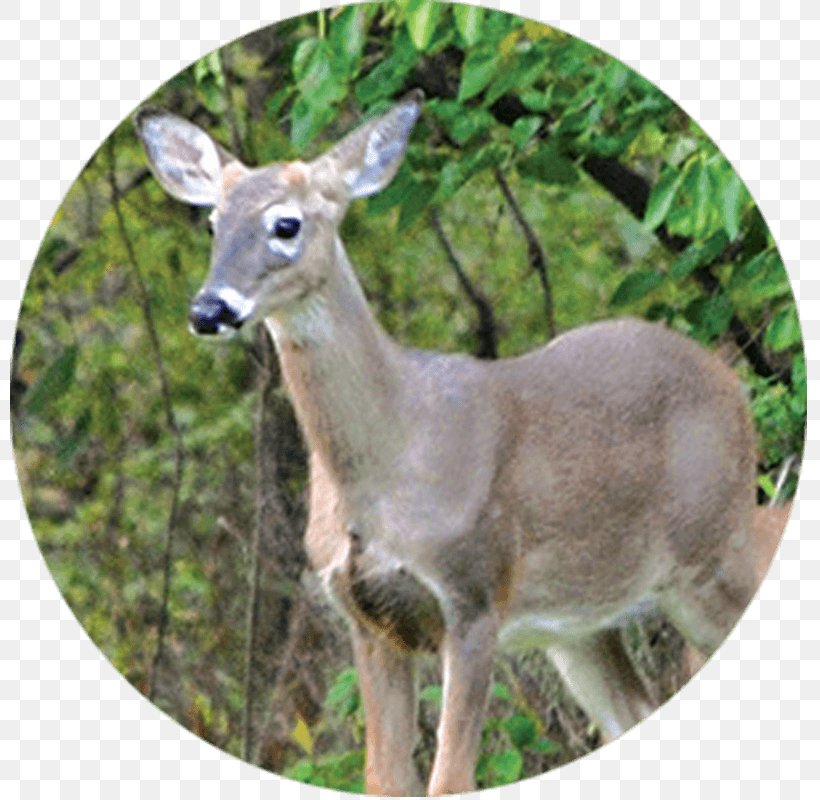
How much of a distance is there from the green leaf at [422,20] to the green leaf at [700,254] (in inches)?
30.7

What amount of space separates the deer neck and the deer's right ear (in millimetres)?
339

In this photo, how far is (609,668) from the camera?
7.09 metres

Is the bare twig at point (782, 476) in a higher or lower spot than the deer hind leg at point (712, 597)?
higher

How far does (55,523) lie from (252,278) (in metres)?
0.87

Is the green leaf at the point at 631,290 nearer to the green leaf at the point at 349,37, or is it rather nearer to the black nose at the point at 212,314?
the green leaf at the point at 349,37

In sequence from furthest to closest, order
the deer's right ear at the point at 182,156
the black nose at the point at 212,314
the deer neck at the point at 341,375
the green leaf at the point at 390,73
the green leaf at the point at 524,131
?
1. the green leaf at the point at 524,131
2. the green leaf at the point at 390,73
3. the deer's right ear at the point at 182,156
4. the deer neck at the point at 341,375
5. the black nose at the point at 212,314

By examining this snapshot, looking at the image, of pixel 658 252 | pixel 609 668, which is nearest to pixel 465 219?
pixel 658 252

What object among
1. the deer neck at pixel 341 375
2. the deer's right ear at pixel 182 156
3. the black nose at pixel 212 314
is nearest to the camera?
the black nose at pixel 212 314

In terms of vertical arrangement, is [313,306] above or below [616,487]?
above

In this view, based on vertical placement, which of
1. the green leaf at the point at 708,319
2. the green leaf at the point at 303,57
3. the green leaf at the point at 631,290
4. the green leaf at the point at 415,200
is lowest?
the green leaf at the point at 708,319

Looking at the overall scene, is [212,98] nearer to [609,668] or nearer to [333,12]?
[333,12]

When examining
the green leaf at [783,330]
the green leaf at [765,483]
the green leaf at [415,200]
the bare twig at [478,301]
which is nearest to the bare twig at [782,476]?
the green leaf at [765,483]

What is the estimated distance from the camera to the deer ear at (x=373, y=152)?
22.5 ft

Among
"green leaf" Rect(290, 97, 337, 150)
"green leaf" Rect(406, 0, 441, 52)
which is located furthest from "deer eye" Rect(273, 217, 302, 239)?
"green leaf" Rect(406, 0, 441, 52)
